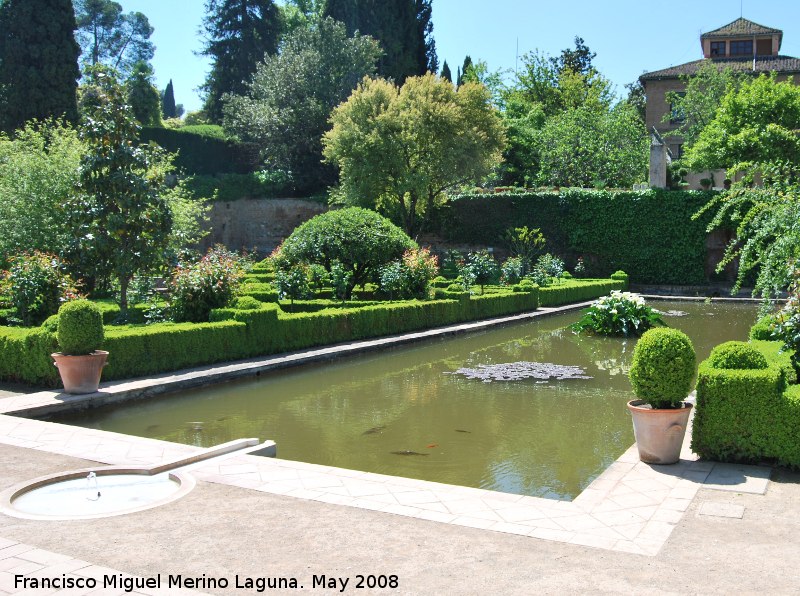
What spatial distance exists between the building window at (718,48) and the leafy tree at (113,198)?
4065 centimetres

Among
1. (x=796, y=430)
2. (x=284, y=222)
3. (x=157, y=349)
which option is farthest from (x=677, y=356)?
(x=284, y=222)

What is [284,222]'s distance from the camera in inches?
1318

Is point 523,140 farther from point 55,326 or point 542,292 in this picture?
point 55,326

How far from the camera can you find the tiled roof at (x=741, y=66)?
135 ft

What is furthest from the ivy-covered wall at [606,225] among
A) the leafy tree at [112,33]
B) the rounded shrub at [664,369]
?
the leafy tree at [112,33]

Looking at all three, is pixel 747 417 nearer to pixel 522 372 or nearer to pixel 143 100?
pixel 522 372

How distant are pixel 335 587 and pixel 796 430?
13.5ft

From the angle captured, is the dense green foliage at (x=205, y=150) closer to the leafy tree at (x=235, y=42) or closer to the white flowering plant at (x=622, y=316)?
the leafy tree at (x=235, y=42)

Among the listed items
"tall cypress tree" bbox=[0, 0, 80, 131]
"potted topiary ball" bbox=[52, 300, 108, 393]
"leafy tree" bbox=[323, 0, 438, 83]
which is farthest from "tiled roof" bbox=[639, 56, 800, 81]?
"potted topiary ball" bbox=[52, 300, 108, 393]

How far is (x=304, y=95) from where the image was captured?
33.1m

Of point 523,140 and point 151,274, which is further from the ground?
point 523,140

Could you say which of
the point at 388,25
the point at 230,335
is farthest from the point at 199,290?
the point at 388,25

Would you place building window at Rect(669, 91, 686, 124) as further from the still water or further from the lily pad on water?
the lily pad on water

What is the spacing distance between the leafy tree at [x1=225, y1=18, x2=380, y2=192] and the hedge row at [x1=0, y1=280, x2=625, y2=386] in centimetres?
1702
